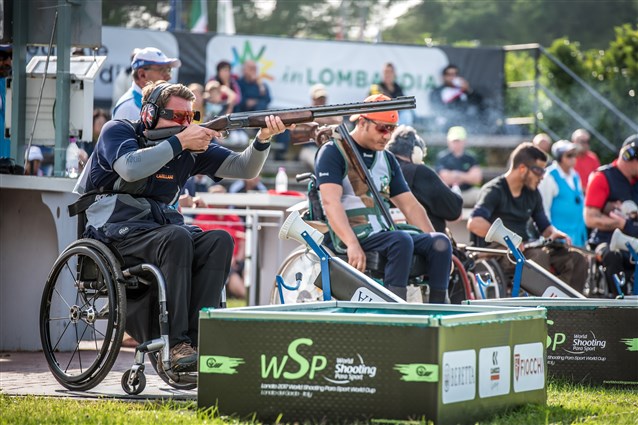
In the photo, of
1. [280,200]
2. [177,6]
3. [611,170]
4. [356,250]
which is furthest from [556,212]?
[177,6]

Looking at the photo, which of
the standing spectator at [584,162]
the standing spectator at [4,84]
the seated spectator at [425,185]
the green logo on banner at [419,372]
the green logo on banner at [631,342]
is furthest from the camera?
the standing spectator at [584,162]

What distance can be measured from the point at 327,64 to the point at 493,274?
7752mm

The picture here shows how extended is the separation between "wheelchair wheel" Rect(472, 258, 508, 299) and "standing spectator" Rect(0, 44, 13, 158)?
377 cm

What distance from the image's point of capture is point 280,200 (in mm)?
11320

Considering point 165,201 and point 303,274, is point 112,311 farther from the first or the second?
point 303,274

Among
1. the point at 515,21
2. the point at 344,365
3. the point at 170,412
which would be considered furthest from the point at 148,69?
the point at 515,21

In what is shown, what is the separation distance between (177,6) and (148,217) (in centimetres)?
1495

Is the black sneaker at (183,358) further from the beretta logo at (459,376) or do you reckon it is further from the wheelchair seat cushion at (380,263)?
the wheelchair seat cushion at (380,263)

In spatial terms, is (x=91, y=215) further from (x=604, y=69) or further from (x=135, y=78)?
(x=604, y=69)

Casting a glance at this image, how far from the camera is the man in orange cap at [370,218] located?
793cm

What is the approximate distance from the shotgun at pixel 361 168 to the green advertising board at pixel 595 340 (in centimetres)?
184

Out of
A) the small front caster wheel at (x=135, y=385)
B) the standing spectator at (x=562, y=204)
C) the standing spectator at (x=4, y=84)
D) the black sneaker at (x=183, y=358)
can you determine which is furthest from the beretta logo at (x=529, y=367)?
the standing spectator at (x=562, y=204)

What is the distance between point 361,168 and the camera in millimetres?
8195

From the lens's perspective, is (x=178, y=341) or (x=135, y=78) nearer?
(x=178, y=341)
